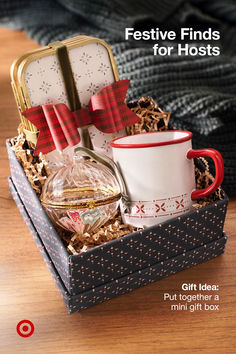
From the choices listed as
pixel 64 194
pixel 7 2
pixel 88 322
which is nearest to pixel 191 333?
pixel 88 322

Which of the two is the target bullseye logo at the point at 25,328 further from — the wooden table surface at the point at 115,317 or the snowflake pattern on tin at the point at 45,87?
the snowflake pattern on tin at the point at 45,87

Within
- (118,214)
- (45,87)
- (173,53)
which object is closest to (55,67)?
(45,87)

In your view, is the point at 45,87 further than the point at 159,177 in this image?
Yes

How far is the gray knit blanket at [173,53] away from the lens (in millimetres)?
1056

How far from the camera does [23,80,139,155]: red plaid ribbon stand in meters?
0.87

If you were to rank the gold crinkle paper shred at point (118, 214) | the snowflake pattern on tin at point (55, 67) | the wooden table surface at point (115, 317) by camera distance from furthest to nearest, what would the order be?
the snowflake pattern on tin at point (55, 67) → the gold crinkle paper shred at point (118, 214) → the wooden table surface at point (115, 317)

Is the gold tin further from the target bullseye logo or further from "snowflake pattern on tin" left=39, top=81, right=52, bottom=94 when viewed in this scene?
the target bullseye logo

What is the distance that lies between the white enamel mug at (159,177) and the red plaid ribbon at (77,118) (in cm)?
13

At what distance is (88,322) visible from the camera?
2.34ft

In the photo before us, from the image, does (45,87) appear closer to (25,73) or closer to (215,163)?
(25,73)

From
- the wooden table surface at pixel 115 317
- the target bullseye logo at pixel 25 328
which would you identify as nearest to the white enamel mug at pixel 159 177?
the wooden table surface at pixel 115 317

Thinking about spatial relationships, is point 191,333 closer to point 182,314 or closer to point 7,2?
point 182,314

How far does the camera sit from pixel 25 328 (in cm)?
70

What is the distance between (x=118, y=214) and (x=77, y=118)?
0.19 meters
